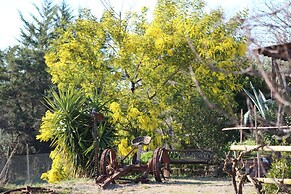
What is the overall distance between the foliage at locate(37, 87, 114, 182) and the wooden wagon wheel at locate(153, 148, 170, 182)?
6.91 ft

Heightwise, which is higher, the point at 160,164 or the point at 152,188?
the point at 160,164

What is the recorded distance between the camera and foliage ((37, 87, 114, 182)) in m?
12.3

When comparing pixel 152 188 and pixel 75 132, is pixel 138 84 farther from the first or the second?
pixel 152 188

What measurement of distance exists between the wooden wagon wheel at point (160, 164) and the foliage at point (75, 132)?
211cm

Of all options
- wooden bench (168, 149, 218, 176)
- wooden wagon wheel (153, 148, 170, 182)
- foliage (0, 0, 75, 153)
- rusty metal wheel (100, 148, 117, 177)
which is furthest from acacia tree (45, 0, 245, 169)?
foliage (0, 0, 75, 153)

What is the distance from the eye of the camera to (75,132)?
486 inches

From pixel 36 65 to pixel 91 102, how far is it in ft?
54.7

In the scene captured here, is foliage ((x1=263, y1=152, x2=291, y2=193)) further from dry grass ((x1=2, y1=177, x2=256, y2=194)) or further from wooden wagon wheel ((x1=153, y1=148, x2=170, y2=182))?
wooden wagon wheel ((x1=153, y1=148, x2=170, y2=182))

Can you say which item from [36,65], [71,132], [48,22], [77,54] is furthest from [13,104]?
[71,132]

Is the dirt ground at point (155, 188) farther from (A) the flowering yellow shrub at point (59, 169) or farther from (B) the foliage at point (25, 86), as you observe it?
(B) the foliage at point (25, 86)

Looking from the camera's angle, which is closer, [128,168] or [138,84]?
[128,168]

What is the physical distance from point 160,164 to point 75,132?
10.1ft

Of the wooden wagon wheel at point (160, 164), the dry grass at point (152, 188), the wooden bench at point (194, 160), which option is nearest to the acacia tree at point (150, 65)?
the wooden bench at point (194, 160)

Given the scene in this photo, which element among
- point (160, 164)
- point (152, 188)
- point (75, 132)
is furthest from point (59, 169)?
point (152, 188)
